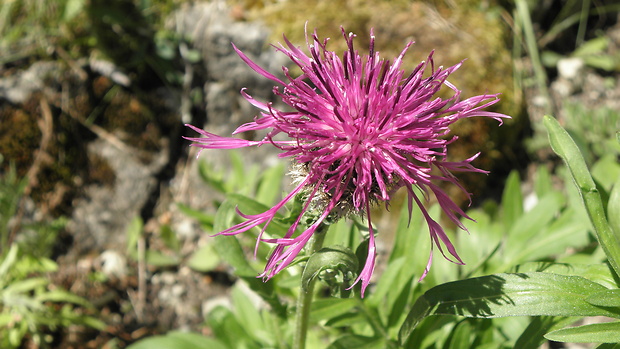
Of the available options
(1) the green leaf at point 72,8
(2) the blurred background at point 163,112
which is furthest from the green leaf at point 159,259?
(1) the green leaf at point 72,8

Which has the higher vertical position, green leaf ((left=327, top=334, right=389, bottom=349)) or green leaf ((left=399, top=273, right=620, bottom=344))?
green leaf ((left=399, top=273, right=620, bottom=344))

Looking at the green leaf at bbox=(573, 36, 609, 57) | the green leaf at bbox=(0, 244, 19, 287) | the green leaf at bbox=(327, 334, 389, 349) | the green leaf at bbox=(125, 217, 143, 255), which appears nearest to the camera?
the green leaf at bbox=(327, 334, 389, 349)

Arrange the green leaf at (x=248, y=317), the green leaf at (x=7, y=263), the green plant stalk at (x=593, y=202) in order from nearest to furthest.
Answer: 1. the green plant stalk at (x=593, y=202)
2. the green leaf at (x=248, y=317)
3. the green leaf at (x=7, y=263)

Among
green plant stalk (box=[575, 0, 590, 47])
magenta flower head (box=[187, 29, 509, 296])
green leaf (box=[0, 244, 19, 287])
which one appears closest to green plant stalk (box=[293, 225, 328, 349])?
magenta flower head (box=[187, 29, 509, 296])

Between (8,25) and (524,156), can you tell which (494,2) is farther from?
(8,25)

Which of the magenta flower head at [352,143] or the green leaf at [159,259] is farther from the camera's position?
the green leaf at [159,259]

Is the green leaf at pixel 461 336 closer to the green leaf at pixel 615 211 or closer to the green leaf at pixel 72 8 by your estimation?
the green leaf at pixel 615 211

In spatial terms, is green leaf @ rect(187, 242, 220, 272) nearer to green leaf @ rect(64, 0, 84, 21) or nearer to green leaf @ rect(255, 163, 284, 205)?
green leaf @ rect(255, 163, 284, 205)

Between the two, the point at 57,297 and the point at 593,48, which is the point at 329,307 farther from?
the point at 593,48
